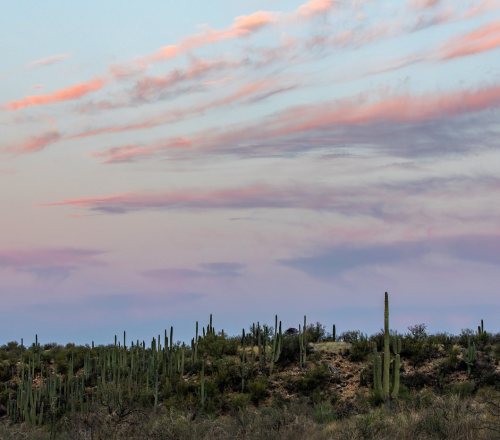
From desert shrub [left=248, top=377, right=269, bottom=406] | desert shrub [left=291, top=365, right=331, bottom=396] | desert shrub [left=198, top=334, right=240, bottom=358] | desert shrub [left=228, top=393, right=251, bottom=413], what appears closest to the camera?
desert shrub [left=228, top=393, right=251, bottom=413]

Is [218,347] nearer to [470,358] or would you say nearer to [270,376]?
[270,376]

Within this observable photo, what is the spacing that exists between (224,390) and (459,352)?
11.5 metres

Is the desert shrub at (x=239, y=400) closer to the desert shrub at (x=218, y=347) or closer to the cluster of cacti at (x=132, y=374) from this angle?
the cluster of cacti at (x=132, y=374)

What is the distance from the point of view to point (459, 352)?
39750 mm

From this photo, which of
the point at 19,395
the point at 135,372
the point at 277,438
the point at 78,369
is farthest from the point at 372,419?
the point at 78,369

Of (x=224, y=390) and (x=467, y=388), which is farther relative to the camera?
(x=224, y=390)

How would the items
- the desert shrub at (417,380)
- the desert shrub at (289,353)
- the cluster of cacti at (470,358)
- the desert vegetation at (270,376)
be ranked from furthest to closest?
1. the desert shrub at (289,353)
2. the cluster of cacti at (470,358)
3. the desert shrub at (417,380)
4. the desert vegetation at (270,376)

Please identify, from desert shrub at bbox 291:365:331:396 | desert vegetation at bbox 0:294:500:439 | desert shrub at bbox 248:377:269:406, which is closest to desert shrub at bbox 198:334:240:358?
desert vegetation at bbox 0:294:500:439

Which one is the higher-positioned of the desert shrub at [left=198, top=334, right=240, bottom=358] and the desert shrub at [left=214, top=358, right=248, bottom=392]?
the desert shrub at [left=198, top=334, right=240, bottom=358]

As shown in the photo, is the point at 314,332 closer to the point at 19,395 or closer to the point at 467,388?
the point at 467,388

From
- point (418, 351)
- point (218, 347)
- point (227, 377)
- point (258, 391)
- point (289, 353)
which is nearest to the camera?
point (258, 391)

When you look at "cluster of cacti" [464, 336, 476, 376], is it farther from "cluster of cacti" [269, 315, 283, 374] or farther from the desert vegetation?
"cluster of cacti" [269, 315, 283, 374]

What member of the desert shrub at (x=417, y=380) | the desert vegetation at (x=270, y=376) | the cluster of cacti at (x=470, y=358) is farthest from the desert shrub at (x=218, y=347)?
the cluster of cacti at (x=470, y=358)

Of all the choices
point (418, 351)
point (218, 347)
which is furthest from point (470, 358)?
point (218, 347)
